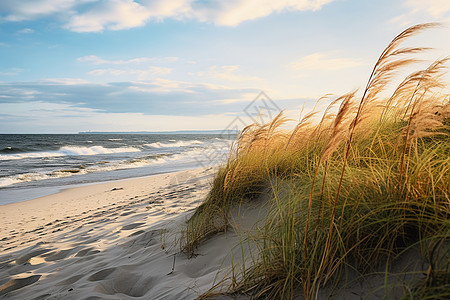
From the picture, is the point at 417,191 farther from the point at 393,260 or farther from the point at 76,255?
the point at 76,255

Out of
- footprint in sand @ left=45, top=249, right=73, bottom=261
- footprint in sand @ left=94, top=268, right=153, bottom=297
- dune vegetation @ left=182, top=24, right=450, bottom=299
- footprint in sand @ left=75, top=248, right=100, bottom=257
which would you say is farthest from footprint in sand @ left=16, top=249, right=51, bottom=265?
dune vegetation @ left=182, top=24, right=450, bottom=299

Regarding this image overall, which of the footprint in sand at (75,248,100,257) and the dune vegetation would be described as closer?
the dune vegetation

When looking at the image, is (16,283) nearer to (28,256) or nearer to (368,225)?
(28,256)

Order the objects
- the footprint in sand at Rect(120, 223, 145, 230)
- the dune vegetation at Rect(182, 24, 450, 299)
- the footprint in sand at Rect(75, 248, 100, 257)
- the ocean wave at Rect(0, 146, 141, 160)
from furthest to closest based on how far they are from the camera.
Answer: the ocean wave at Rect(0, 146, 141, 160) → the footprint in sand at Rect(120, 223, 145, 230) → the footprint in sand at Rect(75, 248, 100, 257) → the dune vegetation at Rect(182, 24, 450, 299)

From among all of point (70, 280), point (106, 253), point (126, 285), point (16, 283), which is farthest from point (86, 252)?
point (126, 285)

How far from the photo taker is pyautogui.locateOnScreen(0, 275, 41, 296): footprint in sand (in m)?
3.08

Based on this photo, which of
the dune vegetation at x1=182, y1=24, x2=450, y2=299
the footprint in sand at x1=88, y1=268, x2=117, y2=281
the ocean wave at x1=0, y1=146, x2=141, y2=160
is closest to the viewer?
the dune vegetation at x1=182, y1=24, x2=450, y2=299

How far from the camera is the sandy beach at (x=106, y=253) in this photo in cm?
268

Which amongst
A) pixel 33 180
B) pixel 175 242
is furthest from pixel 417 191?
Result: pixel 33 180

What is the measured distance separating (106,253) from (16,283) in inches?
36.6

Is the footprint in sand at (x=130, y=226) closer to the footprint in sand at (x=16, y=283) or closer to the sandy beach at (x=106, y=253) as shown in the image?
the sandy beach at (x=106, y=253)

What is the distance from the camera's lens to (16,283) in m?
3.19

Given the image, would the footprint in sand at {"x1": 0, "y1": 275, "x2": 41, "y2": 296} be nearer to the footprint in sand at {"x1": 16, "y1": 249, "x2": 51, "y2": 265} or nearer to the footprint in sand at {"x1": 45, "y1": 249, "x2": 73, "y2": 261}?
the footprint in sand at {"x1": 45, "y1": 249, "x2": 73, "y2": 261}

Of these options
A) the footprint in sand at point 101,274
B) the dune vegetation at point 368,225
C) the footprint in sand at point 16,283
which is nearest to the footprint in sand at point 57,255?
the footprint in sand at point 16,283
